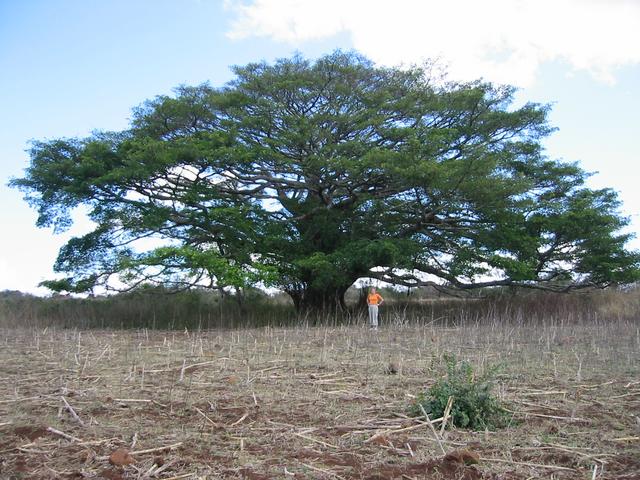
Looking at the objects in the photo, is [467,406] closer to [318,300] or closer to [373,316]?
[373,316]

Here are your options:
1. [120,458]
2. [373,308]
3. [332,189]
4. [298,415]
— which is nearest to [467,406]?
[298,415]

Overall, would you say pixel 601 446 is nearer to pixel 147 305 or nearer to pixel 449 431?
pixel 449 431

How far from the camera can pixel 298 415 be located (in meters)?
5.73

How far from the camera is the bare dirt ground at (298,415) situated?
4383 mm

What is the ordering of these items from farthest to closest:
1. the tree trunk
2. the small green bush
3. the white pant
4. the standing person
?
the tree trunk
the standing person
the white pant
the small green bush

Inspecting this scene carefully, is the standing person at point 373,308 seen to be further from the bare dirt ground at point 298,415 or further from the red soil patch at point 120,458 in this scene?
the red soil patch at point 120,458

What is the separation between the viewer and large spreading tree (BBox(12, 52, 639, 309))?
17.7 meters

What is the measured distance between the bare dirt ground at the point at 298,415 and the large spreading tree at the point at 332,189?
819cm

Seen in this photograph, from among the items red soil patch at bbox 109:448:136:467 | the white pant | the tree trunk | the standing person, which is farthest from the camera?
the tree trunk

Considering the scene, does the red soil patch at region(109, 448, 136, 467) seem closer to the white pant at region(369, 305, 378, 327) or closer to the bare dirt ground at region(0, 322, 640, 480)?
the bare dirt ground at region(0, 322, 640, 480)

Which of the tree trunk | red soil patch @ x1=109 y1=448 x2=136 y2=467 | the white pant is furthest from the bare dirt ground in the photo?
the tree trunk

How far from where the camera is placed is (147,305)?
21.0 meters

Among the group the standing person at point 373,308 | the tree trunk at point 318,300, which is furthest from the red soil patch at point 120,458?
the tree trunk at point 318,300

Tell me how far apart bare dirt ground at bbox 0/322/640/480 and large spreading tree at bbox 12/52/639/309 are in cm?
819
